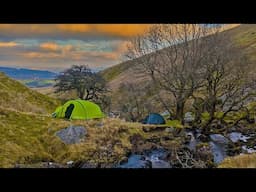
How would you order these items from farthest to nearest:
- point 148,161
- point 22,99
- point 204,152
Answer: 1. point 22,99
2. point 204,152
3. point 148,161

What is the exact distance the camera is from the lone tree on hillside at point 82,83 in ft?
69.5

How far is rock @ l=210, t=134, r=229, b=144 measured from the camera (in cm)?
1195

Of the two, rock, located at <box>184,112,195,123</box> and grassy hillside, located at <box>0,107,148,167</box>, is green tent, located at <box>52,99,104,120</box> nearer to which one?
grassy hillside, located at <box>0,107,148,167</box>

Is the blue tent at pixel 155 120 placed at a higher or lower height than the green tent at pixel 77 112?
lower

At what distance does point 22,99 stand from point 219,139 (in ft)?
29.0

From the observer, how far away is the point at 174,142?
11023mm

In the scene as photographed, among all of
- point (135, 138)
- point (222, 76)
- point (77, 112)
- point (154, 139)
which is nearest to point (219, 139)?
point (154, 139)

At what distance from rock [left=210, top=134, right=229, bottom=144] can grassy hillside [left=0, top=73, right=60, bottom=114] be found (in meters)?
7.21

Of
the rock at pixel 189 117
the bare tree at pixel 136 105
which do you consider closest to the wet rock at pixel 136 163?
the rock at pixel 189 117

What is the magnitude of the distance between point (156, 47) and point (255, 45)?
24.5 metres

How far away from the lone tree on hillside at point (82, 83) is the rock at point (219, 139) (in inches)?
388

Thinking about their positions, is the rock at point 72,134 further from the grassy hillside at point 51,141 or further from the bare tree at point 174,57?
the bare tree at point 174,57

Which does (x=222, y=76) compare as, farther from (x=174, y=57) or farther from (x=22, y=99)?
(x=22, y=99)

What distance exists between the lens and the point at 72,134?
9688mm
